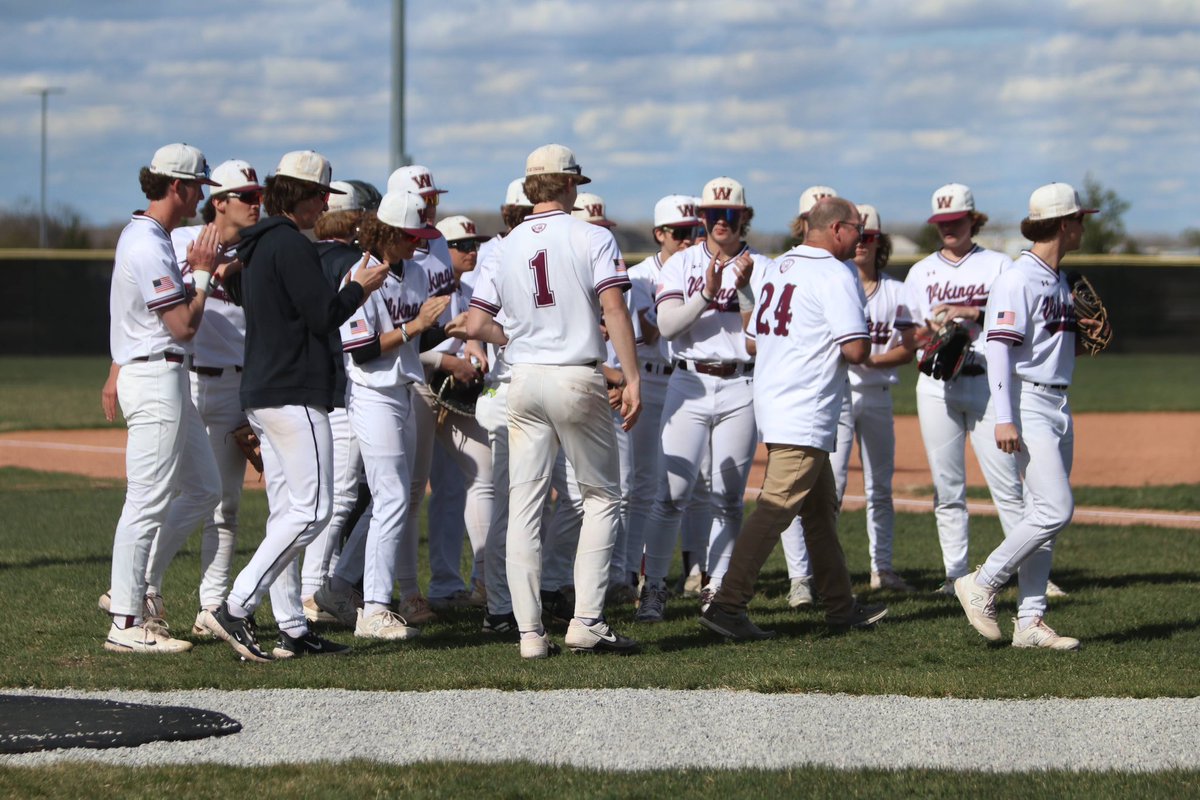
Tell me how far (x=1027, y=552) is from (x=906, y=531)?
14.3 ft

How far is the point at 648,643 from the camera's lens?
6352 mm

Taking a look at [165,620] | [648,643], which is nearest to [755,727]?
[648,643]

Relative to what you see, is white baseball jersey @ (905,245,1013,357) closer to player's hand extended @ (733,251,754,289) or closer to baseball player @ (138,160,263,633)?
player's hand extended @ (733,251,754,289)

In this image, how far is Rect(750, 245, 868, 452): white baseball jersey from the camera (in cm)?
612

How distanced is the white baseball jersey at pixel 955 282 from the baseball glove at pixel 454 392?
2.40 meters

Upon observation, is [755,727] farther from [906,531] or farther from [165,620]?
[906,531]

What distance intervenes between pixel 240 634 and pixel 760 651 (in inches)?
84.2

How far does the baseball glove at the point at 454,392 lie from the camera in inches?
276

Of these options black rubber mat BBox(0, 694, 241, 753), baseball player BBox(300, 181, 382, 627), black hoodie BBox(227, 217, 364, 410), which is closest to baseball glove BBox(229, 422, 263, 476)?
baseball player BBox(300, 181, 382, 627)

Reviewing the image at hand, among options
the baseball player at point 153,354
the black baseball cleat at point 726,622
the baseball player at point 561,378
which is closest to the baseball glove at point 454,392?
the baseball player at point 561,378

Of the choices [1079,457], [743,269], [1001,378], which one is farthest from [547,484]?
[1079,457]

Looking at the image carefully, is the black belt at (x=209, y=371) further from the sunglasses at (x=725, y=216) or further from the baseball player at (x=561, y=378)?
the sunglasses at (x=725, y=216)

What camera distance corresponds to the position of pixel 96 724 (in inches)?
184

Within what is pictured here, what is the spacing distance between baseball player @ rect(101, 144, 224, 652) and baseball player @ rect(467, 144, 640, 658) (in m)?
1.30
